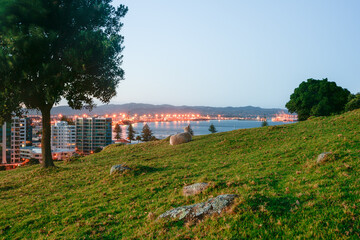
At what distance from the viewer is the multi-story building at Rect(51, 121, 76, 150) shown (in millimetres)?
166750

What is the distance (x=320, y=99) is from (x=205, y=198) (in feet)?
181

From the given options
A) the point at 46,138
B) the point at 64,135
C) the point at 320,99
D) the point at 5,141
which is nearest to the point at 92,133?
the point at 64,135

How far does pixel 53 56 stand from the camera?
2034 cm

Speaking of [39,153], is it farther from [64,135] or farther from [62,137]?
[62,137]

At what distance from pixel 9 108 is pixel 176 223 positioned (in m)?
17.3

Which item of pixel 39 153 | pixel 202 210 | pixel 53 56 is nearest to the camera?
pixel 202 210

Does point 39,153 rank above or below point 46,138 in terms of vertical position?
below

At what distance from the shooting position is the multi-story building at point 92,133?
158750mm

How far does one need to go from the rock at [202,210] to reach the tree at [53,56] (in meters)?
15.1

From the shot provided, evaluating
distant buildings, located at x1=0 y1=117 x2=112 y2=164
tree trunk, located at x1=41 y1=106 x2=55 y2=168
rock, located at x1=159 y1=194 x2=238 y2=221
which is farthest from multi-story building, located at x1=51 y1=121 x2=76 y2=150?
rock, located at x1=159 y1=194 x2=238 y2=221

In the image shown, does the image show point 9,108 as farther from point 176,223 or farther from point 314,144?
point 314,144

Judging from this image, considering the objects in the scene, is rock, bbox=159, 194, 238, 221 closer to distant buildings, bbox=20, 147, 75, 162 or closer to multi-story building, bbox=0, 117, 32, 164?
distant buildings, bbox=20, 147, 75, 162

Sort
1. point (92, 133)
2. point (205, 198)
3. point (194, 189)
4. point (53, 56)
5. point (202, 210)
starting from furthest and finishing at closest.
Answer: point (92, 133)
point (53, 56)
point (194, 189)
point (205, 198)
point (202, 210)

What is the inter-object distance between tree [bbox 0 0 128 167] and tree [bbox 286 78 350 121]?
47.6 m
